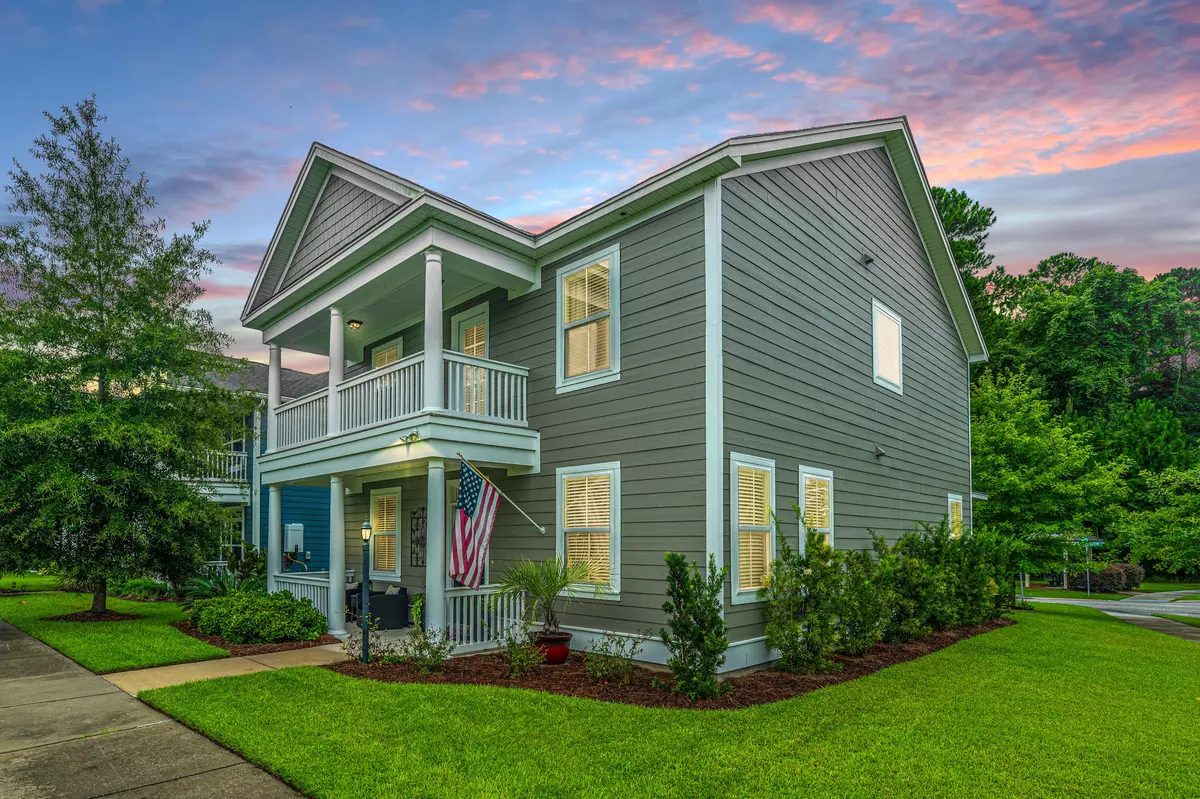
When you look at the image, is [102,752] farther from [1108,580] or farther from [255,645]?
[1108,580]

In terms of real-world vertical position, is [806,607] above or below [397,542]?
below

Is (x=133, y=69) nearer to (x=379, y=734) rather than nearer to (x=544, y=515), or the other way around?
(x=544, y=515)

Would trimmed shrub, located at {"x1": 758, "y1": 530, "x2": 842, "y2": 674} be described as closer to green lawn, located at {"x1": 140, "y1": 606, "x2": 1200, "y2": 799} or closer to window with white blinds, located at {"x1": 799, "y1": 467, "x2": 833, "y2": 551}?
green lawn, located at {"x1": 140, "y1": 606, "x2": 1200, "y2": 799}

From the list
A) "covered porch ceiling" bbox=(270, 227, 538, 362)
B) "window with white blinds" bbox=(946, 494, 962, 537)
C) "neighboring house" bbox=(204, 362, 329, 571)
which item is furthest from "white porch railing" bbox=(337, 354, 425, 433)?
"window with white blinds" bbox=(946, 494, 962, 537)

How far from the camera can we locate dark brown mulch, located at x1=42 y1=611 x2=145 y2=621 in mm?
13445

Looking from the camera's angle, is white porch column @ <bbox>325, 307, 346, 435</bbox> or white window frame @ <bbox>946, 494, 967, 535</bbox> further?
white window frame @ <bbox>946, 494, 967, 535</bbox>

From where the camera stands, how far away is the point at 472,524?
9406mm

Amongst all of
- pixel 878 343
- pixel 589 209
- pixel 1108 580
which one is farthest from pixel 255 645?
pixel 1108 580

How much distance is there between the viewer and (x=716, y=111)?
13.1 meters

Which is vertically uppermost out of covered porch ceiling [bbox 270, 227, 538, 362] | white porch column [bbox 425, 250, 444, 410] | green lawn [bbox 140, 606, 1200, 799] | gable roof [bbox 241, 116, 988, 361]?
gable roof [bbox 241, 116, 988, 361]

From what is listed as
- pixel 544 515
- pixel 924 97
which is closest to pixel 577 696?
pixel 544 515

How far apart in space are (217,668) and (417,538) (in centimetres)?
523

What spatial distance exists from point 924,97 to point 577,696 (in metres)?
13.8

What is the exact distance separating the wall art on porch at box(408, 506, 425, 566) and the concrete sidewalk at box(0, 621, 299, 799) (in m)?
6.12
